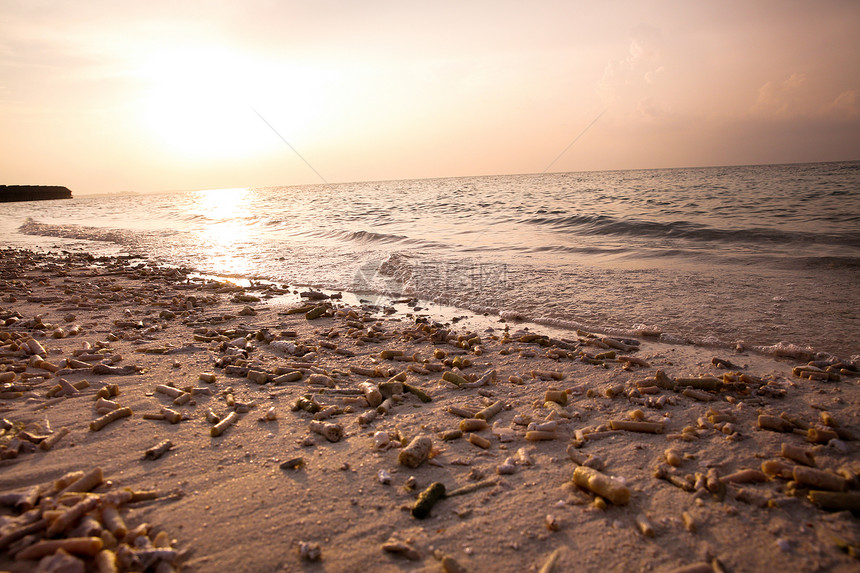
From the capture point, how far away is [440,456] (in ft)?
9.91

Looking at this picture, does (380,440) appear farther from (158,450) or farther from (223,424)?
(158,450)

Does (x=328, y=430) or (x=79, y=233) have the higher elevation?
(x=79, y=233)

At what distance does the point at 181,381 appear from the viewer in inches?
168

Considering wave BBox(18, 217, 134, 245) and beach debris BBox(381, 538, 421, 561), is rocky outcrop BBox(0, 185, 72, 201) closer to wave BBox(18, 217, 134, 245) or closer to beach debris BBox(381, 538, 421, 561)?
wave BBox(18, 217, 134, 245)

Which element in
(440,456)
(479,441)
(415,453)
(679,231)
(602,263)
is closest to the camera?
(415,453)

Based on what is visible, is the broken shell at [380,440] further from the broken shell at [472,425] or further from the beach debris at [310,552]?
the beach debris at [310,552]

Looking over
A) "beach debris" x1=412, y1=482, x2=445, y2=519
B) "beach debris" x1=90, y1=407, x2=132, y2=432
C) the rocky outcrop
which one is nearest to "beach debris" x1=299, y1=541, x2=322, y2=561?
"beach debris" x1=412, y1=482, x2=445, y2=519

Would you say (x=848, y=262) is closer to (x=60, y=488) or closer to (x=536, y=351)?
(x=536, y=351)

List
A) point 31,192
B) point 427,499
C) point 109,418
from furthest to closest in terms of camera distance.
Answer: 1. point 31,192
2. point 109,418
3. point 427,499

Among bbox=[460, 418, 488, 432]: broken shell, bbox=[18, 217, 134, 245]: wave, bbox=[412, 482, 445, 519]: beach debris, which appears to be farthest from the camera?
bbox=[18, 217, 134, 245]: wave

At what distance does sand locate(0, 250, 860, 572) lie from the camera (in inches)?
85.2

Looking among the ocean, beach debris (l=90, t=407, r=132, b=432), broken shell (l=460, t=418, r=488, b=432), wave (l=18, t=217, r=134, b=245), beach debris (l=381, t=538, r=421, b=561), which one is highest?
wave (l=18, t=217, r=134, b=245)

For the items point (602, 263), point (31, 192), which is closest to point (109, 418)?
point (602, 263)

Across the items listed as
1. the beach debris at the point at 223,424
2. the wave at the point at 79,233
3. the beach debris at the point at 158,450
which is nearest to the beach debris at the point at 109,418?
the beach debris at the point at 158,450
